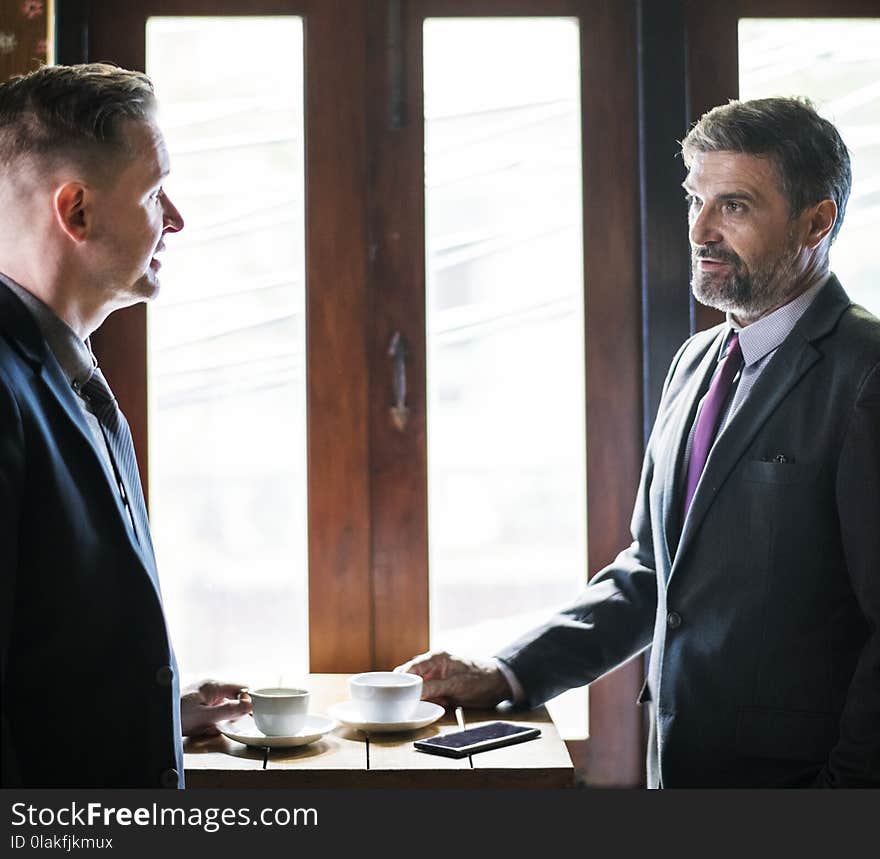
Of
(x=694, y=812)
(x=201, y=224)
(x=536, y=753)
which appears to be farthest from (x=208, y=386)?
(x=694, y=812)

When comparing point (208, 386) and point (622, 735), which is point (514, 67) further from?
point (622, 735)

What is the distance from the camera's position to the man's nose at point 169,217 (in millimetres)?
1644

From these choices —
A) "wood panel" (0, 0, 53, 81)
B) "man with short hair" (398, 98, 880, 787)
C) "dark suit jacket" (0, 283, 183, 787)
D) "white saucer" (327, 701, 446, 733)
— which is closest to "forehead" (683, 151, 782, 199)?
"man with short hair" (398, 98, 880, 787)

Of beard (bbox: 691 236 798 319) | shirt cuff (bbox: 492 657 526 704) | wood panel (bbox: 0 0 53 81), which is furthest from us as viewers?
wood panel (bbox: 0 0 53 81)

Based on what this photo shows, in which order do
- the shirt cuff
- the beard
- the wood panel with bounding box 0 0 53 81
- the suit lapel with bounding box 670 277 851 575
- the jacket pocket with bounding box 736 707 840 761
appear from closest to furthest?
the jacket pocket with bounding box 736 707 840 761 → the suit lapel with bounding box 670 277 851 575 → the beard → the shirt cuff → the wood panel with bounding box 0 0 53 81

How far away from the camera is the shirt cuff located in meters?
2.02

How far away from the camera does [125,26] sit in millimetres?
2430

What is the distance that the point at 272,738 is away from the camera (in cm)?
177

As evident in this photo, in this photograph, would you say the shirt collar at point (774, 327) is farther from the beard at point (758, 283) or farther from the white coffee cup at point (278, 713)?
the white coffee cup at point (278, 713)

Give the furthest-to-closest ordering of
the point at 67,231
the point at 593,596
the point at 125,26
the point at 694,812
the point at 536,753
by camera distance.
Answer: the point at 125,26 → the point at 593,596 → the point at 536,753 → the point at 694,812 → the point at 67,231

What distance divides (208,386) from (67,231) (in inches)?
40.8

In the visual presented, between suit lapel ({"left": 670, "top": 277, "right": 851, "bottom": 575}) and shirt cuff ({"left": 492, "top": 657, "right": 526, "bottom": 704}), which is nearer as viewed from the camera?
suit lapel ({"left": 670, "top": 277, "right": 851, "bottom": 575})

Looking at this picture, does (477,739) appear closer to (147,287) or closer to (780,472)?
(780,472)

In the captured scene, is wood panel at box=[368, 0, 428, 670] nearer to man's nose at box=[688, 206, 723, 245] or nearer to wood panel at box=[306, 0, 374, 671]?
wood panel at box=[306, 0, 374, 671]
